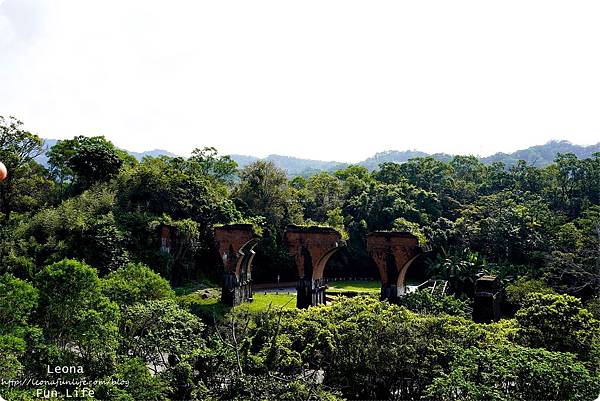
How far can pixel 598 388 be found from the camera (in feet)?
30.7

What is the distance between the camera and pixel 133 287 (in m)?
14.9

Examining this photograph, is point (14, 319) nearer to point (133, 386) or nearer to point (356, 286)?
point (133, 386)

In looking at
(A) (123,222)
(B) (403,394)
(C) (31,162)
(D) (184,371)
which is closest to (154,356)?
(D) (184,371)

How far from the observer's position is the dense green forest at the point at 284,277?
1012 centimetres

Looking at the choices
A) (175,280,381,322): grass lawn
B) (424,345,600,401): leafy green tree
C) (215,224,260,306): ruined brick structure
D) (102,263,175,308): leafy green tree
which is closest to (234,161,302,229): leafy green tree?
(175,280,381,322): grass lawn

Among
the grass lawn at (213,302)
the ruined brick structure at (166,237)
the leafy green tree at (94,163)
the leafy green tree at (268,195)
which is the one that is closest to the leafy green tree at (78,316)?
the grass lawn at (213,302)

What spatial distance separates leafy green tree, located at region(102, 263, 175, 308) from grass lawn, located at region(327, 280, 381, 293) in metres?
15.6

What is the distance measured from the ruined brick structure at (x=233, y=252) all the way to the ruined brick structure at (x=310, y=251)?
6.66 ft

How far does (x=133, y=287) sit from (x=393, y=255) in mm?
10325

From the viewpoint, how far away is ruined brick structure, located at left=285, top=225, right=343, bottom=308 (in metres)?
21.6

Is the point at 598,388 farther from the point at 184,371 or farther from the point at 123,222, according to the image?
the point at 123,222

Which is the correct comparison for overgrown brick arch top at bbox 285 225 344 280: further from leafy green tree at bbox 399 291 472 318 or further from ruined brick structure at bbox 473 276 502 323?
ruined brick structure at bbox 473 276 502 323

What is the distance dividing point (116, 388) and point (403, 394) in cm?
631

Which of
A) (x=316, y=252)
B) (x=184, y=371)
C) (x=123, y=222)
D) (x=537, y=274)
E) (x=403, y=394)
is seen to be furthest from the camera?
(x=123, y=222)
